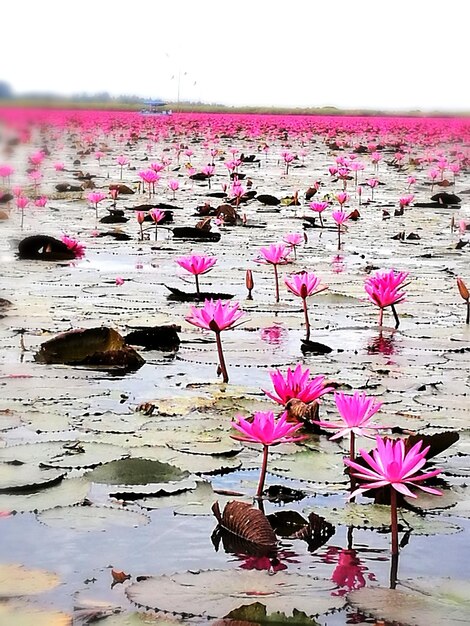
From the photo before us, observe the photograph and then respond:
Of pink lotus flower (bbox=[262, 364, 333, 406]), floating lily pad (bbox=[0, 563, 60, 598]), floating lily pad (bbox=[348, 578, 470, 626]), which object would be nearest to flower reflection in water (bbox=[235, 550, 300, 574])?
floating lily pad (bbox=[348, 578, 470, 626])

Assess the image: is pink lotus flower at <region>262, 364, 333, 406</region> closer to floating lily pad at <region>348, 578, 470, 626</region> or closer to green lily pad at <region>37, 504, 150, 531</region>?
green lily pad at <region>37, 504, 150, 531</region>

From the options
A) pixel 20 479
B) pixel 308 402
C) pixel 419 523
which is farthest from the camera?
pixel 308 402

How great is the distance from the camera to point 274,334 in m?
2.84

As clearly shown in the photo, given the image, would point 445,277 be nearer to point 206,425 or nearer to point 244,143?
point 206,425

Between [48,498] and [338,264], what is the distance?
125 inches

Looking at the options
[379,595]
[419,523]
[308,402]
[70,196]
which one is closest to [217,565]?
[379,595]

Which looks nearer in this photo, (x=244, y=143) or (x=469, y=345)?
(x=469, y=345)

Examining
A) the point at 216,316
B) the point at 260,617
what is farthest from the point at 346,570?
the point at 216,316

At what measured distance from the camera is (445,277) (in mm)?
4082

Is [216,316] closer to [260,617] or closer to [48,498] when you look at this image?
[48,498]

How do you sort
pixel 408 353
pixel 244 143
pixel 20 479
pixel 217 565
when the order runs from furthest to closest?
pixel 244 143
pixel 408 353
pixel 20 479
pixel 217 565

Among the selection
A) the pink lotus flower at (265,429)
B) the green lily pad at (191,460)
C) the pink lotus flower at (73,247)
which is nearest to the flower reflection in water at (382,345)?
the green lily pad at (191,460)

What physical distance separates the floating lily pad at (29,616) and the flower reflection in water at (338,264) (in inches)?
Answer: 126

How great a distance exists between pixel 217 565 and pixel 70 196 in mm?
6891
